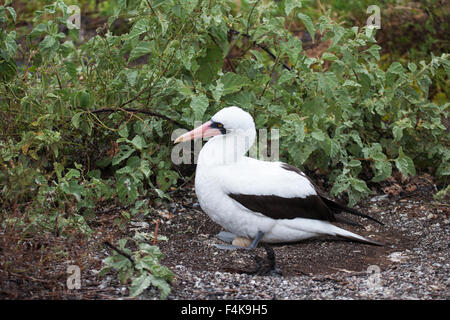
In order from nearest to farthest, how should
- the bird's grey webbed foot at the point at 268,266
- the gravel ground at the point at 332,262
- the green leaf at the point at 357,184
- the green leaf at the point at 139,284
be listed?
the green leaf at the point at 139,284
the gravel ground at the point at 332,262
the bird's grey webbed foot at the point at 268,266
the green leaf at the point at 357,184

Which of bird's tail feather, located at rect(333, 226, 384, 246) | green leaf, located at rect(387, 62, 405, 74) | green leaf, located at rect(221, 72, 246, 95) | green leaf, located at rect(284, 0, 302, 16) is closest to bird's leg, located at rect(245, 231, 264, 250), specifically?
bird's tail feather, located at rect(333, 226, 384, 246)

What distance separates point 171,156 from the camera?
4.77 meters

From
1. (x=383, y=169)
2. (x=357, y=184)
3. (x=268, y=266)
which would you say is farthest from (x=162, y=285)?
(x=383, y=169)

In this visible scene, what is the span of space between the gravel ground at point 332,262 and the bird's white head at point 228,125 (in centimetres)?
70

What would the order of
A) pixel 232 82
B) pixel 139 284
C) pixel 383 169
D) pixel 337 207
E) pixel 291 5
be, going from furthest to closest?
pixel 383 169 < pixel 232 82 < pixel 291 5 < pixel 337 207 < pixel 139 284

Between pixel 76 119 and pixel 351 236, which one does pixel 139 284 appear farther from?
pixel 351 236

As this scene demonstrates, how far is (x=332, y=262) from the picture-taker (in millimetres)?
3938

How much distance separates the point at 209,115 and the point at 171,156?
419 mm

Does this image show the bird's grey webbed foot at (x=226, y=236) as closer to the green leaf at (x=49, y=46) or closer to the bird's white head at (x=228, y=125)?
the bird's white head at (x=228, y=125)

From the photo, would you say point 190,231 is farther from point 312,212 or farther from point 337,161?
point 337,161

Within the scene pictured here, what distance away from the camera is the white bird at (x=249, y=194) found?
13.3ft

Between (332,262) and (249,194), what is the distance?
0.66 meters

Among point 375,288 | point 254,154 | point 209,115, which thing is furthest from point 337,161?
point 375,288

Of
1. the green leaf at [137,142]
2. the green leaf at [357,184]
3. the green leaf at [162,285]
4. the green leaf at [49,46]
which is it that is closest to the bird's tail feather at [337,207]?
the green leaf at [357,184]
